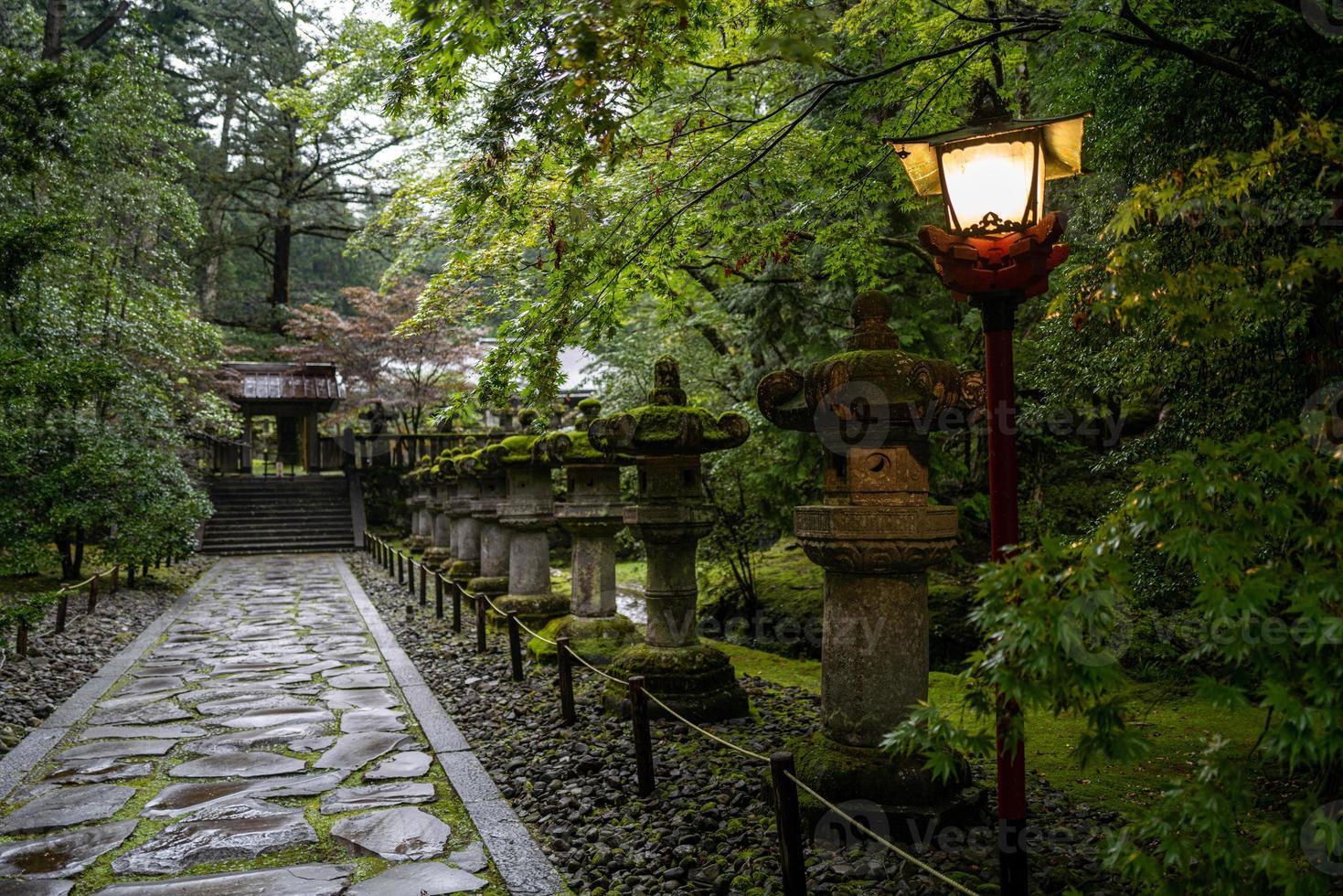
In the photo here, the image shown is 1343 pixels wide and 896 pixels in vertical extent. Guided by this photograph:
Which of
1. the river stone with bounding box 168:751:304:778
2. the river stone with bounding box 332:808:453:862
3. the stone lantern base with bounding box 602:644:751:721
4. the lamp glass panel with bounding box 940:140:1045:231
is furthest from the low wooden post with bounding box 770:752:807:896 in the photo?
the river stone with bounding box 168:751:304:778

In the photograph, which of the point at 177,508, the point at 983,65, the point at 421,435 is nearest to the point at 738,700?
the point at 983,65

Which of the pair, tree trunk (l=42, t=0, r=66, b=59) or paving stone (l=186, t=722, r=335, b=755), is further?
tree trunk (l=42, t=0, r=66, b=59)

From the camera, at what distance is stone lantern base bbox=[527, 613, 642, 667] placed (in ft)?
25.7

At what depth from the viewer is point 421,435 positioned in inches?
1022

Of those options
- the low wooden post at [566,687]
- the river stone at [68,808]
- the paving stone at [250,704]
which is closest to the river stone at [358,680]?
the paving stone at [250,704]

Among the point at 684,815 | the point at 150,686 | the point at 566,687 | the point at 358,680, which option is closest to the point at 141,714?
the point at 150,686

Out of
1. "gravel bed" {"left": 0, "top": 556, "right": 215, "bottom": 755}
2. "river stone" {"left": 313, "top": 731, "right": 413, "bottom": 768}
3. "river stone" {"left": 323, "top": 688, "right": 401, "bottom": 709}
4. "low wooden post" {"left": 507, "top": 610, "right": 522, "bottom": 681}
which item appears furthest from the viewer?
"low wooden post" {"left": 507, "top": 610, "right": 522, "bottom": 681}

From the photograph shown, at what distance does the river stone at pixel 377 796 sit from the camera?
4.87 m

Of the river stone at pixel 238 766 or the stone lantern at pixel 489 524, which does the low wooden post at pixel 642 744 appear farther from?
the stone lantern at pixel 489 524

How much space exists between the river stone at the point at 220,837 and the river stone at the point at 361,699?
2.30 m

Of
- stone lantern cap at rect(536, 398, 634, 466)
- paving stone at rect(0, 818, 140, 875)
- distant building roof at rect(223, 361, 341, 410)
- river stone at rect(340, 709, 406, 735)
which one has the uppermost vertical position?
distant building roof at rect(223, 361, 341, 410)

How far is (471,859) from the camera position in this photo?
13.6ft

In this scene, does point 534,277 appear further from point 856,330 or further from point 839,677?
point 839,677

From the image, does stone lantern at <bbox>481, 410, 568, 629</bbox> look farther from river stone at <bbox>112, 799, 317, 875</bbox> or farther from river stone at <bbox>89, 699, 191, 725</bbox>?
river stone at <bbox>112, 799, 317, 875</bbox>
